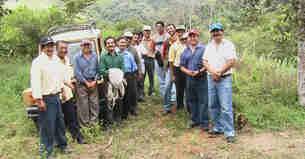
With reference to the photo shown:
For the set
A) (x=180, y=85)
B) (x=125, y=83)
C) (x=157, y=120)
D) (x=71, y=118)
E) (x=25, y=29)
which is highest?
(x=25, y=29)

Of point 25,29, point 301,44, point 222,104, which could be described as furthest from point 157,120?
point 25,29

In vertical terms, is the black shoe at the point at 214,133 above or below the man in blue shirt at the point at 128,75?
below

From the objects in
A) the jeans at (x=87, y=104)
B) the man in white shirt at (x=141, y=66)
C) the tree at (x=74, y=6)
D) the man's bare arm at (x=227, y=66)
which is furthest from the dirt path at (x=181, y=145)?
the tree at (x=74, y=6)

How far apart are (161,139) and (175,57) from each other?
1.67m

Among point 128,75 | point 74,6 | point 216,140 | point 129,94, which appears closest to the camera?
point 216,140

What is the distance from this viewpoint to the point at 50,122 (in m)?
5.67

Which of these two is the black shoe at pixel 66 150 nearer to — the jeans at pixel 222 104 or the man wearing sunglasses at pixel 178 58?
the jeans at pixel 222 104

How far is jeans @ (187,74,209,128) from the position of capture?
6938 millimetres

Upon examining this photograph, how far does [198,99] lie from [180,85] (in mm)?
903

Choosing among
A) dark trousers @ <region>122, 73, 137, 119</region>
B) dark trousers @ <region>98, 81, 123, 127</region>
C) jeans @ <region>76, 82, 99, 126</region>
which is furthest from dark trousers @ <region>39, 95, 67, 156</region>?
dark trousers @ <region>122, 73, 137, 119</region>

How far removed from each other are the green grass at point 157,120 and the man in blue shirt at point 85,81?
1.11 feet

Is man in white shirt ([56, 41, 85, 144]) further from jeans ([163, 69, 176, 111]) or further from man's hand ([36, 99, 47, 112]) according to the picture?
jeans ([163, 69, 176, 111])

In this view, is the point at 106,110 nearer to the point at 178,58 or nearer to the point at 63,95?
the point at 63,95

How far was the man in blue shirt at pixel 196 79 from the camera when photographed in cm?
686
